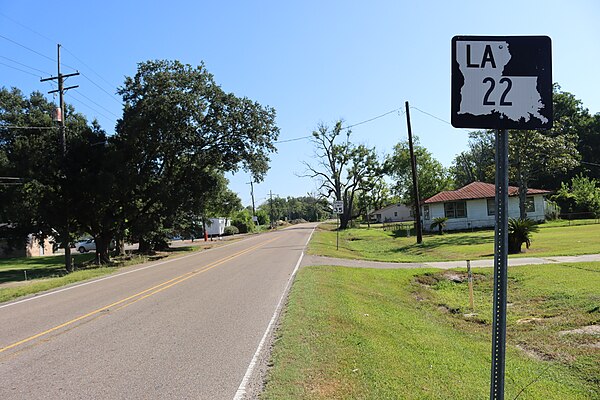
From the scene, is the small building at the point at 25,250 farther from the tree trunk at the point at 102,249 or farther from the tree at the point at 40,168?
the tree at the point at 40,168

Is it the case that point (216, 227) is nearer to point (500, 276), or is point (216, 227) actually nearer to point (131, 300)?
point (131, 300)

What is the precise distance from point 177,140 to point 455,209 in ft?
91.3

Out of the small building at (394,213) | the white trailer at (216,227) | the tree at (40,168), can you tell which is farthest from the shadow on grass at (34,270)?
the small building at (394,213)

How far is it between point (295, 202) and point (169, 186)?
532ft

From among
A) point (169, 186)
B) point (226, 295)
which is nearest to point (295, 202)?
point (169, 186)

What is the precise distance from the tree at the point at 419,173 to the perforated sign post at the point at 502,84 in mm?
66928

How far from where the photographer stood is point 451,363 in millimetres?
6609

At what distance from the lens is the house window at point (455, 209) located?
4469cm

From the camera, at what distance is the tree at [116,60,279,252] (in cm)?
3028

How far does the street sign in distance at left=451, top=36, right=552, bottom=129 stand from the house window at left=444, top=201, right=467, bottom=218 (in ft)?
145

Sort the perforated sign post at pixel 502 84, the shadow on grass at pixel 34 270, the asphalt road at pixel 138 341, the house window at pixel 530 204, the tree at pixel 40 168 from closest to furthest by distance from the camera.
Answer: the perforated sign post at pixel 502 84
the asphalt road at pixel 138 341
the shadow on grass at pixel 34 270
the tree at pixel 40 168
the house window at pixel 530 204

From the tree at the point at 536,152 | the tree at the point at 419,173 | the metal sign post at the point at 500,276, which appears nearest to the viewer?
the metal sign post at the point at 500,276

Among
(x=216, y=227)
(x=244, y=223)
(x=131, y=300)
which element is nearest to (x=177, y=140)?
(x=131, y=300)

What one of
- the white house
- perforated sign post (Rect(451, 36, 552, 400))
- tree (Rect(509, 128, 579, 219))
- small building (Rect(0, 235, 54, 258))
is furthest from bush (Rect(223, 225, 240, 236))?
perforated sign post (Rect(451, 36, 552, 400))
